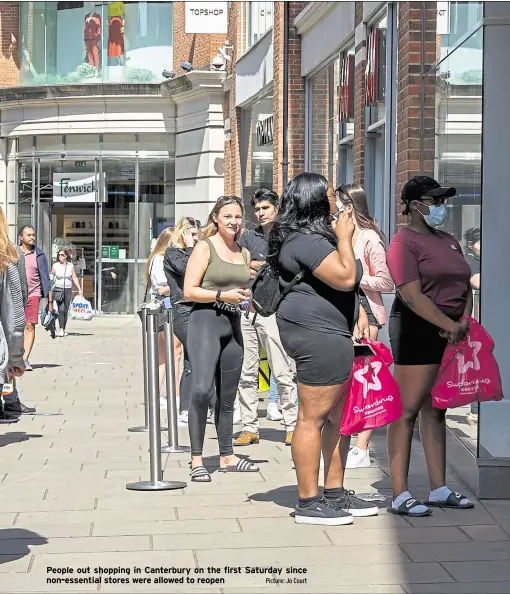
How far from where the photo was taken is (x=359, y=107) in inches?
543

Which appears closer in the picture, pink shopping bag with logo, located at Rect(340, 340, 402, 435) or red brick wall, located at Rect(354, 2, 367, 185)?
pink shopping bag with logo, located at Rect(340, 340, 402, 435)

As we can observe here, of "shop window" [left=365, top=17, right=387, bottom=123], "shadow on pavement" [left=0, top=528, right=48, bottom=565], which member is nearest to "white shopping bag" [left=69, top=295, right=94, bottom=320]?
"shop window" [left=365, top=17, right=387, bottom=123]

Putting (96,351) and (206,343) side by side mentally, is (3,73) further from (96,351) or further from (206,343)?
(206,343)

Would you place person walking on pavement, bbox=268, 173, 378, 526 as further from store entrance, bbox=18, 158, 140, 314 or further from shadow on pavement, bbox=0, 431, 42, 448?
store entrance, bbox=18, 158, 140, 314

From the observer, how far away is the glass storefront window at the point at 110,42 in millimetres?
28938

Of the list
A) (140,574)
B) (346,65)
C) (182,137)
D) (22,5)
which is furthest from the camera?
(22,5)

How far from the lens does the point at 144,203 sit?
95.2 ft

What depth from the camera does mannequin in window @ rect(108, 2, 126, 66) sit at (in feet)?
95.1

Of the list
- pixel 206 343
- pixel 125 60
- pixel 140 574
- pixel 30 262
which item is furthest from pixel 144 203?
pixel 140 574

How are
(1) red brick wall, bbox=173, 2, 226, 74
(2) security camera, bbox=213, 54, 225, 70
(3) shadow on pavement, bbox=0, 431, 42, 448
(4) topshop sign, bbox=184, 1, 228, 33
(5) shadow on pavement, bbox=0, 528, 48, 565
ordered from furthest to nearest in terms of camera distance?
(1) red brick wall, bbox=173, 2, 226, 74
(2) security camera, bbox=213, 54, 225, 70
(4) topshop sign, bbox=184, 1, 228, 33
(3) shadow on pavement, bbox=0, 431, 42, 448
(5) shadow on pavement, bbox=0, 528, 48, 565

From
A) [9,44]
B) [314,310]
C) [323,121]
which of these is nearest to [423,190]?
[314,310]

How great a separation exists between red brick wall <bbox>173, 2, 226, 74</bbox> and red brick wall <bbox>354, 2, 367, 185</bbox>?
12.8m

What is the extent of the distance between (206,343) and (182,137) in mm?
20546

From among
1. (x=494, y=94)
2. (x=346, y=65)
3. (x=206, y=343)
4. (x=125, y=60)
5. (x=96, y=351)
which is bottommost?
(x=96, y=351)
